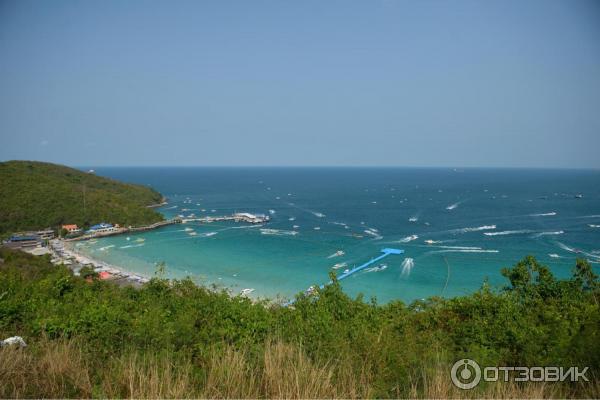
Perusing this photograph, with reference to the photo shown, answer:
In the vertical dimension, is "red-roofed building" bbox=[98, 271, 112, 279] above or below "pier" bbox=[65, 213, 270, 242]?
below

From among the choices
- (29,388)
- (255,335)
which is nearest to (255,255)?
(255,335)

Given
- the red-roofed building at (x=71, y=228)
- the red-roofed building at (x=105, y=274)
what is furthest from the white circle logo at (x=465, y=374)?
the red-roofed building at (x=71, y=228)

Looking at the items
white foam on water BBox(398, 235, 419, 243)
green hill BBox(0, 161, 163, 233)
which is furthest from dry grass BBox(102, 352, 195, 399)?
green hill BBox(0, 161, 163, 233)

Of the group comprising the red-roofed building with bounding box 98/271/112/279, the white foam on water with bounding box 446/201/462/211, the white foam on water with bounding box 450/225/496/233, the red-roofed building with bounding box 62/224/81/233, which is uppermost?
the white foam on water with bounding box 446/201/462/211

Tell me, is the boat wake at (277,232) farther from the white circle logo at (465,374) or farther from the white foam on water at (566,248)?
the white circle logo at (465,374)

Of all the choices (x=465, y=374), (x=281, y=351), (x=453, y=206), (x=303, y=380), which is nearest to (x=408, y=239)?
(x=453, y=206)

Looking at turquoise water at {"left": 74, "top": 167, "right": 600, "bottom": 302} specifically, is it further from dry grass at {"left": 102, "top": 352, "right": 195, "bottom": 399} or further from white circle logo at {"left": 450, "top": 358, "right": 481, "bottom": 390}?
dry grass at {"left": 102, "top": 352, "right": 195, "bottom": 399}
